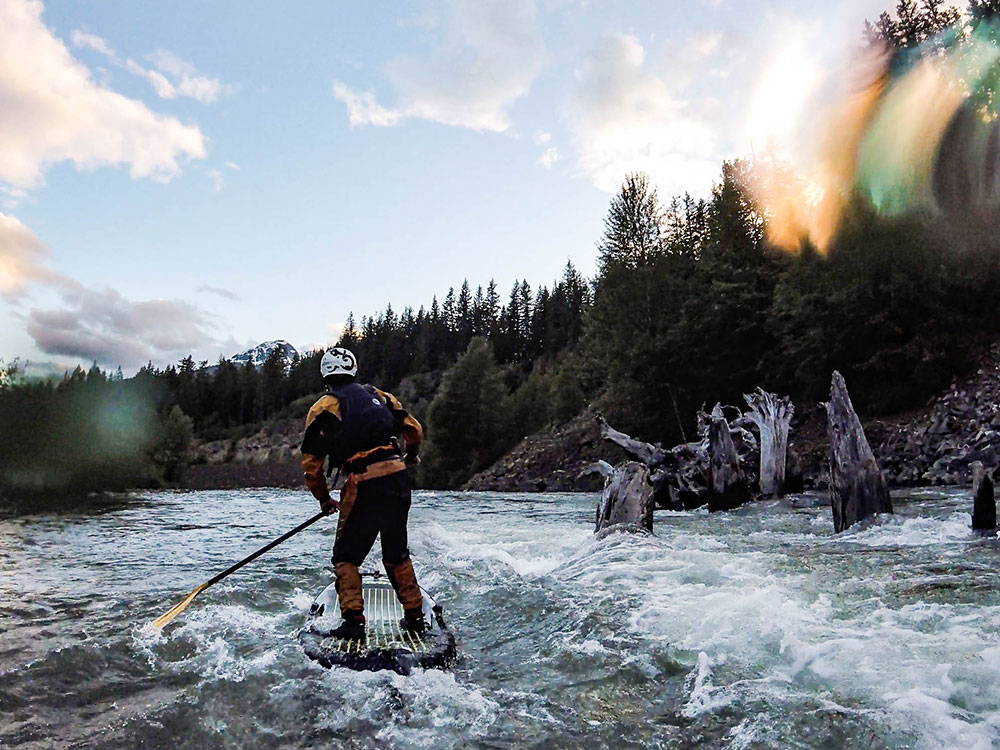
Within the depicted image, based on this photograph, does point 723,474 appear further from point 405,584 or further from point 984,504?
point 405,584

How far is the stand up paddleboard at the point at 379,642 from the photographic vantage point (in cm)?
558

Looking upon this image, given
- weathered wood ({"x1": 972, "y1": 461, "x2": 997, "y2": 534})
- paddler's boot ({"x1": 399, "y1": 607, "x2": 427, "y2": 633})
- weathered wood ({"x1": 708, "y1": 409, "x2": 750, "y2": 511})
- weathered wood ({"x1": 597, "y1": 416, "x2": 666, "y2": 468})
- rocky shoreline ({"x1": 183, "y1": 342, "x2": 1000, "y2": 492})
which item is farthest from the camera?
weathered wood ({"x1": 597, "y1": 416, "x2": 666, "y2": 468})

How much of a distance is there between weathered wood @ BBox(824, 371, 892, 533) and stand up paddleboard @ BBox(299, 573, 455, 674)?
349 inches

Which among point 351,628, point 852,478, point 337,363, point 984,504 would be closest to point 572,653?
point 351,628

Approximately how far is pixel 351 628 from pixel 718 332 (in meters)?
32.5

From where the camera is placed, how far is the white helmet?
23.5 feet

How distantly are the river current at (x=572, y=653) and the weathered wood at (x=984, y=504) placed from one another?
33 centimetres

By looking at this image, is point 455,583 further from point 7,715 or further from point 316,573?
point 7,715

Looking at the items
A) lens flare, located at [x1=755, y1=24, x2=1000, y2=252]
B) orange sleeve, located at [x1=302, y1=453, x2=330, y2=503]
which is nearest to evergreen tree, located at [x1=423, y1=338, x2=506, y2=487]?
lens flare, located at [x1=755, y1=24, x2=1000, y2=252]

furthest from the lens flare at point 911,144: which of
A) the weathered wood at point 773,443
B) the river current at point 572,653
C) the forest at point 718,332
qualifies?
the river current at point 572,653

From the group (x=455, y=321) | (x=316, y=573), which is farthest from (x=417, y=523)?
(x=455, y=321)

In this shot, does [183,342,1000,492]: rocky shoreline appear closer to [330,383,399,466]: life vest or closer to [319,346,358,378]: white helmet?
[319,346,358,378]: white helmet

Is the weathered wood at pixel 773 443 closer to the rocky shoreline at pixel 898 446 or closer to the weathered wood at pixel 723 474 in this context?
the weathered wood at pixel 723 474

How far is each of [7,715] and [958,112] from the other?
43043mm
